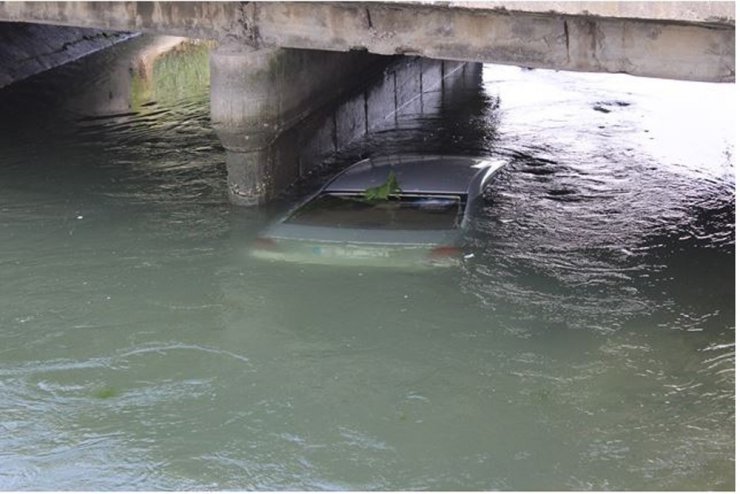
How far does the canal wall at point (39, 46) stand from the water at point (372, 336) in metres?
5.16

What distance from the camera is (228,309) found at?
37.6 feet

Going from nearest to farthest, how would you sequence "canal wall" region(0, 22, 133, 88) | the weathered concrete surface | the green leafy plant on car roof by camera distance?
the weathered concrete surface < the green leafy plant on car roof < "canal wall" region(0, 22, 133, 88)

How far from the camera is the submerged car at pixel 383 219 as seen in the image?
1159cm

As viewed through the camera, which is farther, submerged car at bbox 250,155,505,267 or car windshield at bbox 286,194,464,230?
car windshield at bbox 286,194,464,230

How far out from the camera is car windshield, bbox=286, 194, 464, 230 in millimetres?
11930

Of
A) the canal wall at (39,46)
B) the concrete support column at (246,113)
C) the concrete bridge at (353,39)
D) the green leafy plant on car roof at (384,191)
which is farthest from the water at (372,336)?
the canal wall at (39,46)

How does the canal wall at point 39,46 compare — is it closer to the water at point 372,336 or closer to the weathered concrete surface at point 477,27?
the water at point 372,336

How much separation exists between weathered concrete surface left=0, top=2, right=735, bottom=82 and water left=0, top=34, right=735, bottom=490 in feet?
7.33

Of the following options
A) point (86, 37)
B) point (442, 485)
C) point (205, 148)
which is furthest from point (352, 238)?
point (86, 37)

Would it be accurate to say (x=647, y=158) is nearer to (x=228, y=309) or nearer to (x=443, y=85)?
(x=443, y=85)

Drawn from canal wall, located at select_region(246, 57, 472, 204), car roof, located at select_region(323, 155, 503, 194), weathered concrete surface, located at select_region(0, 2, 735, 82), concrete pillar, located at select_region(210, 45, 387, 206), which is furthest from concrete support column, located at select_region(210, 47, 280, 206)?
car roof, located at select_region(323, 155, 503, 194)

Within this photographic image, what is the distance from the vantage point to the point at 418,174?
13.1 meters

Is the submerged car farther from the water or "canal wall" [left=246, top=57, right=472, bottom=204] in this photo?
"canal wall" [left=246, top=57, right=472, bottom=204]

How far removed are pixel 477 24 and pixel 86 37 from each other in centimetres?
1543
